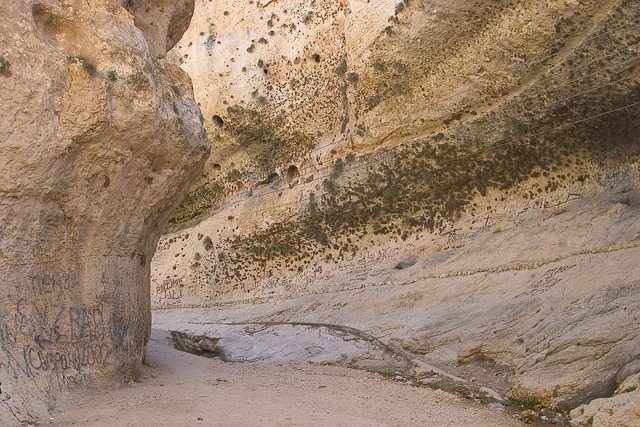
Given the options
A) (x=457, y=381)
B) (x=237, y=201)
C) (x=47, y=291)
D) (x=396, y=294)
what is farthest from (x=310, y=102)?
(x=47, y=291)

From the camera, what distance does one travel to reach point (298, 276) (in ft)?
72.3

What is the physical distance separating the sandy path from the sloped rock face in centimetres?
57

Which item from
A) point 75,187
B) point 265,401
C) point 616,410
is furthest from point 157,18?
point 616,410

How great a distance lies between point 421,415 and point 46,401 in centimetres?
422

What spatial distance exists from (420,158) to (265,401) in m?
11.6

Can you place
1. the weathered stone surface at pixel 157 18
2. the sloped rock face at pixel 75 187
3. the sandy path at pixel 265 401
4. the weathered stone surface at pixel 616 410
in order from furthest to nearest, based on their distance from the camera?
the weathered stone surface at pixel 157 18 → the sloped rock face at pixel 75 187 → the sandy path at pixel 265 401 → the weathered stone surface at pixel 616 410

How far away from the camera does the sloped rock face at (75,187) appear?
8.55 m

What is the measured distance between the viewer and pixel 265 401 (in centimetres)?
934

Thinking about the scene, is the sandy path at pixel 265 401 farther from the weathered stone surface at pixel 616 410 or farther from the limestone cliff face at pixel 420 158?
the limestone cliff face at pixel 420 158

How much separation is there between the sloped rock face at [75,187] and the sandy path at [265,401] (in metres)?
0.57

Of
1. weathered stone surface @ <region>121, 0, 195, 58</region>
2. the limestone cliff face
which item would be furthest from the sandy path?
weathered stone surface @ <region>121, 0, 195, 58</region>

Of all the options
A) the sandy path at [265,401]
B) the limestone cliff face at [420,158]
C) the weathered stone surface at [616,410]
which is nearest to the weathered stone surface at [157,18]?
the sandy path at [265,401]

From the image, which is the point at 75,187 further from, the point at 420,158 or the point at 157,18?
the point at 420,158

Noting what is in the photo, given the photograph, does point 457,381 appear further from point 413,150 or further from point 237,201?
point 237,201
